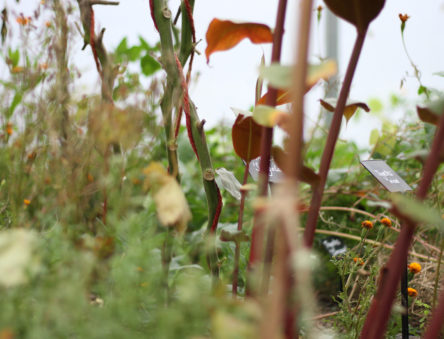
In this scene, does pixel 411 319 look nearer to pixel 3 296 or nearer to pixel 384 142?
pixel 384 142

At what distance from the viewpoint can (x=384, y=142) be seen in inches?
52.2

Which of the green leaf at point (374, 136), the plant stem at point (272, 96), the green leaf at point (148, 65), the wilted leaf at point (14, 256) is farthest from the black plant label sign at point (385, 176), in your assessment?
the green leaf at point (148, 65)

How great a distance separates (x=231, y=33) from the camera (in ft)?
1.53

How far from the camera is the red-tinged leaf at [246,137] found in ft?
1.78

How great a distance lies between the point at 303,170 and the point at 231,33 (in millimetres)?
176

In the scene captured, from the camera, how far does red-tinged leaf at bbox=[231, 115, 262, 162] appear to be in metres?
0.54

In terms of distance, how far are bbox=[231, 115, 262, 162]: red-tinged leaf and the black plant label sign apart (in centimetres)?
24

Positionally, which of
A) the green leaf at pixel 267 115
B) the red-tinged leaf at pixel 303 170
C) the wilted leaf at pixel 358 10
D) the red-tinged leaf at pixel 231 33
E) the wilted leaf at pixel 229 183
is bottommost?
the wilted leaf at pixel 229 183

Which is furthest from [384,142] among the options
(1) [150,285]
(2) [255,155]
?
(1) [150,285]

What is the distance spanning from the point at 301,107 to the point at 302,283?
12 centimetres

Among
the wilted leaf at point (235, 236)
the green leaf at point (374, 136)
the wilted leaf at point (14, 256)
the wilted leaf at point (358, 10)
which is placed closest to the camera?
the wilted leaf at point (14, 256)

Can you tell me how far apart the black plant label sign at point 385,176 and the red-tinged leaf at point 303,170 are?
353 mm

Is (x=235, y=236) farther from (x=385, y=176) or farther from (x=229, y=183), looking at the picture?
(x=385, y=176)

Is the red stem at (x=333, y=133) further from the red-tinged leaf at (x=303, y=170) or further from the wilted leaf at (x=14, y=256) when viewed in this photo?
the wilted leaf at (x=14, y=256)
